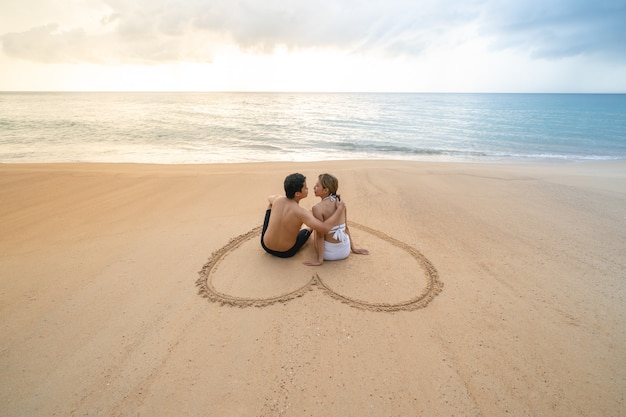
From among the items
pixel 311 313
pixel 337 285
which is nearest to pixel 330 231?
pixel 337 285

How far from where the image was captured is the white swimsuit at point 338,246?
3941mm

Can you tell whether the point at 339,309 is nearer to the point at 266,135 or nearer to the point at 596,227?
the point at 596,227

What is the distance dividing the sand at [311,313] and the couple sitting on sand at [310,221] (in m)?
0.19

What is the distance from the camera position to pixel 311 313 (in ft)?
10.2

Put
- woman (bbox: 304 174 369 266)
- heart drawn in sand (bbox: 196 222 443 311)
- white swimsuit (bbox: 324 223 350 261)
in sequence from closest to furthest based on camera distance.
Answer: heart drawn in sand (bbox: 196 222 443 311), woman (bbox: 304 174 369 266), white swimsuit (bbox: 324 223 350 261)

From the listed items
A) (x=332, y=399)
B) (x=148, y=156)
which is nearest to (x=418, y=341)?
(x=332, y=399)

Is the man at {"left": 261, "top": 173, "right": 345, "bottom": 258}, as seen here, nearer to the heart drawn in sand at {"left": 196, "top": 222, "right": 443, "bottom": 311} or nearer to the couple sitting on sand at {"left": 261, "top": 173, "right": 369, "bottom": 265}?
the couple sitting on sand at {"left": 261, "top": 173, "right": 369, "bottom": 265}

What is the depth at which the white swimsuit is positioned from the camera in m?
3.94

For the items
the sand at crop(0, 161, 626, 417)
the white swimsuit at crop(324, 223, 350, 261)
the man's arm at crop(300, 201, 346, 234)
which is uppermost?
the man's arm at crop(300, 201, 346, 234)

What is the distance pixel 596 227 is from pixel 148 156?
14.9 metres

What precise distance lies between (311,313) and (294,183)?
161 centimetres

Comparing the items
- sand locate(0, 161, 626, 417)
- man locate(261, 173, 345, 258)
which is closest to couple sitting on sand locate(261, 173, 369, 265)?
man locate(261, 173, 345, 258)

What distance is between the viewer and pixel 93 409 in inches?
84.7

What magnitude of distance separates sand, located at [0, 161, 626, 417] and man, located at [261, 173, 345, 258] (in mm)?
233
